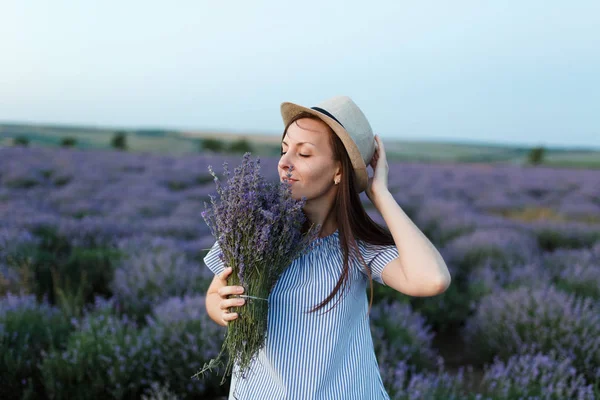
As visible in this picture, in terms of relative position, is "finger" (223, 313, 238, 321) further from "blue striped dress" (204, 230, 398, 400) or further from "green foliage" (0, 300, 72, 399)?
"green foliage" (0, 300, 72, 399)

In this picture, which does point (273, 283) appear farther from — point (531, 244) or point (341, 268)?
point (531, 244)

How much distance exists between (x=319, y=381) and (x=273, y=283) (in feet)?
1.12

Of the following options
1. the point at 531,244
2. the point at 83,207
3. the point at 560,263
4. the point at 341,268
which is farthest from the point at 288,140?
the point at 83,207

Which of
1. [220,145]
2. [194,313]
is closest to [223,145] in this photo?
[220,145]

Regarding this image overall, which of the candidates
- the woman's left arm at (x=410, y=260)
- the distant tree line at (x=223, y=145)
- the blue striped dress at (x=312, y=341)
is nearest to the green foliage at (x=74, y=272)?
the blue striped dress at (x=312, y=341)

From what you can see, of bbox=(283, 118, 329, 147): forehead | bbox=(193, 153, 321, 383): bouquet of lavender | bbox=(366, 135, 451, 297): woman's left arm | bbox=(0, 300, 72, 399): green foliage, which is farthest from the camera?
bbox=(0, 300, 72, 399): green foliage

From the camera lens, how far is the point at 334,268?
171cm

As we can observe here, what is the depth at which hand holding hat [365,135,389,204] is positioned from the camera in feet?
5.66

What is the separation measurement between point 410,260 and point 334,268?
252 mm

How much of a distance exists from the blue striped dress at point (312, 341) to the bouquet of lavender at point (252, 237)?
0.11m

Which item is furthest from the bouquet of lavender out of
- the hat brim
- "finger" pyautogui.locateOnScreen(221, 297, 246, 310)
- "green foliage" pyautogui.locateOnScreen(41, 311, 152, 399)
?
"green foliage" pyautogui.locateOnScreen(41, 311, 152, 399)

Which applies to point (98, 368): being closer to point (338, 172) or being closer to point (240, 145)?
point (338, 172)

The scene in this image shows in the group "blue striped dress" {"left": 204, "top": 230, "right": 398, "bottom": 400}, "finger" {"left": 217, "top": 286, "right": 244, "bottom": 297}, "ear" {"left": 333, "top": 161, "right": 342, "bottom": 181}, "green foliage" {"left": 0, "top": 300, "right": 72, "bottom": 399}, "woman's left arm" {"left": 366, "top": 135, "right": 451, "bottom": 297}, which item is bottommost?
"green foliage" {"left": 0, "top": 300, "right": 72, "bottom": 399}

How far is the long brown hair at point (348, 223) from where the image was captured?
1.67m
